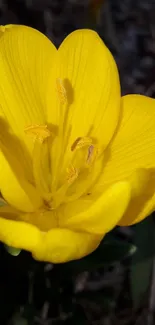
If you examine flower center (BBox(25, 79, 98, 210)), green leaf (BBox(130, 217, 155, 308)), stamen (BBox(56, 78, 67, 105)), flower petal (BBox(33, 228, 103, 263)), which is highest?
stamen (BBox(56, 78, 67, 105))

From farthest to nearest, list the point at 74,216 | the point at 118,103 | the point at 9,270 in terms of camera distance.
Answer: the point at 9,270
the point at 118,103
the point at 74,216

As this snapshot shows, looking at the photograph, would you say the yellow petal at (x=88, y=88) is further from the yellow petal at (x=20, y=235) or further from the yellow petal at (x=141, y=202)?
the yellow petal at (x=20, y=235)

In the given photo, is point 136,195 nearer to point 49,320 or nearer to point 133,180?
point 133,180

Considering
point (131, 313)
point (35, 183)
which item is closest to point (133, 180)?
point (35, 183)

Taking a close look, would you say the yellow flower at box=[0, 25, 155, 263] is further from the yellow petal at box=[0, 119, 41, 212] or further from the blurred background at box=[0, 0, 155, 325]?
the blurred background at box=[0, 0, 155, 325]

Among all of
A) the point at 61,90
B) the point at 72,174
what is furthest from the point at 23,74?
the point at 72,174

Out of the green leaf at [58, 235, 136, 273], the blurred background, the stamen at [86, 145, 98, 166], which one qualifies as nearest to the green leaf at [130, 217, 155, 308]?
the blurred background

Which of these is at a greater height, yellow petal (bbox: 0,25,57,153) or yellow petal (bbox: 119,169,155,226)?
yellow petal (bbox: 0,25,57,153)
